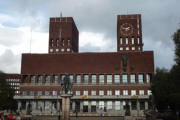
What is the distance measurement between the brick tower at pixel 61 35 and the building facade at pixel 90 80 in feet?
74.8

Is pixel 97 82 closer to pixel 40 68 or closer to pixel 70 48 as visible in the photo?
pixel 40 68

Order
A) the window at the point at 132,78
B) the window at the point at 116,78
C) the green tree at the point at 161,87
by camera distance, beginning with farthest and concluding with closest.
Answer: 1. the window at the point at 116,78
2. the window at the point at 132,78
3. the green tree at the point at 161,87

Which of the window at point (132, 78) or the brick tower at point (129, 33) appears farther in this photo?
the brick tower at point (129, 33)

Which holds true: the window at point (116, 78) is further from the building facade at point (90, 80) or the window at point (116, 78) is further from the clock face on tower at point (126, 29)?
the clock face on tower at point (126, 29)

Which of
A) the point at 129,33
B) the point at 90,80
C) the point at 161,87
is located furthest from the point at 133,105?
the point at 129,33

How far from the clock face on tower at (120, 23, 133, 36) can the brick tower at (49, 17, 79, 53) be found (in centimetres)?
2290

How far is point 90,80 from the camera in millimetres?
99500

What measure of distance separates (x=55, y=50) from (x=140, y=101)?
5006 cm

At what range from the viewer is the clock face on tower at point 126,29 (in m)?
122

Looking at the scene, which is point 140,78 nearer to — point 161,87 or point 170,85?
point 161,87

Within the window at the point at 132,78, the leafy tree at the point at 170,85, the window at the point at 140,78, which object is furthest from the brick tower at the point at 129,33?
the leafy tree at the point at 170,85

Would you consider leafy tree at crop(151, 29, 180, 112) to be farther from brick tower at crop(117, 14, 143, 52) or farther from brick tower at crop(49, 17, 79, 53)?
brick tower at crop(49, 17, 79, 53)

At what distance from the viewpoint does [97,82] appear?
98.9 meters

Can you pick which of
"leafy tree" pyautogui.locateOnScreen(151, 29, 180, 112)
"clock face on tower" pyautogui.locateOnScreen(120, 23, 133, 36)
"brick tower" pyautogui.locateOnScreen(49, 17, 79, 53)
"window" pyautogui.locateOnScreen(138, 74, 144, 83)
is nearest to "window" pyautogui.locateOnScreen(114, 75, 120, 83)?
"window" pyautogui.locateOnScreen(138, 74, 144, 83)
